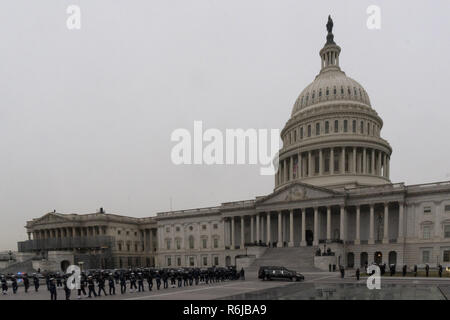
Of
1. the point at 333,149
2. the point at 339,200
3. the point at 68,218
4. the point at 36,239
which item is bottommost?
the point at 36,239

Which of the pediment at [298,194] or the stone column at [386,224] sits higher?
the pediment at [298,194]

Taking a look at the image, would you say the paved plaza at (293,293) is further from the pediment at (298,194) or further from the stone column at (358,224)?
the pediment at (298,194)

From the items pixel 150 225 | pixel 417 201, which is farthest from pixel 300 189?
pixel 150 225

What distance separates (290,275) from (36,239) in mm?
81949

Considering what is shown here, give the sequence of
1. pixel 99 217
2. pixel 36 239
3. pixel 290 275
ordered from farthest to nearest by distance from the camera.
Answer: pixel 36 239 < pixel 99 217 < pixel 290 275

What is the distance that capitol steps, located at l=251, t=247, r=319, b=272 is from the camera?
48.3 m

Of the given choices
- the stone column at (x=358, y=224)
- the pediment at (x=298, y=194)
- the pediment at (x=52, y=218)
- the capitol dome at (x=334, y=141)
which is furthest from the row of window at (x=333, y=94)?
the pediment at (x=52, y=218)

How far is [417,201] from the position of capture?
53.2 metres

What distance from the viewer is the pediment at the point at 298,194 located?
59031 millimetres

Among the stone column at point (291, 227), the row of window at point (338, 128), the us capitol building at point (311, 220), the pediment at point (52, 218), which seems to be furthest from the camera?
the pediment at point (52, 218)

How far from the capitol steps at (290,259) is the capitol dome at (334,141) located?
60.1 ft

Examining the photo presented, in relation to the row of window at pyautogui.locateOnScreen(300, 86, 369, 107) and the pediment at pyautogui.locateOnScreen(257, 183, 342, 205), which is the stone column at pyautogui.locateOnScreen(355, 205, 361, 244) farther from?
the row of window at pyautogui.locateOnScreen(300, 86, 369, 107)

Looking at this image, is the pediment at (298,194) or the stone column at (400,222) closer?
the stone column at (400,222)
